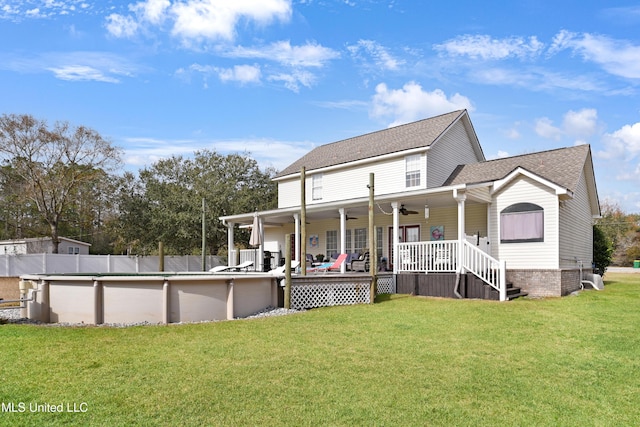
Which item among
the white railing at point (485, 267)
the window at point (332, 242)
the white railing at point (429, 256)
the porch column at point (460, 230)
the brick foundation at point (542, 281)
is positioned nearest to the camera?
the white railing at point (485, 267)

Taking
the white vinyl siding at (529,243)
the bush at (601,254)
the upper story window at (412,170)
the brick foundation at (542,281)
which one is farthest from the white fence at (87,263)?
the bush at (601,254)

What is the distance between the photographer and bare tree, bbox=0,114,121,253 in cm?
2909

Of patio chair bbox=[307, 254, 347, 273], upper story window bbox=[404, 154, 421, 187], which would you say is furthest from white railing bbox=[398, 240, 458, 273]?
upper story window bbox=[404, 154, 421, 187]

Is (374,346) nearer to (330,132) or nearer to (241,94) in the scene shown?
(241,94)

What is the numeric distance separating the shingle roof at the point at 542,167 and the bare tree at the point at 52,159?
24303 mm

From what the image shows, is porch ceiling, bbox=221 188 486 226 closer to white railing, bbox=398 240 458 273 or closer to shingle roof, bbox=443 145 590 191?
white railing, bbox=398 240 458 273

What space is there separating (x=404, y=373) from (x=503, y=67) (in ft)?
49.5

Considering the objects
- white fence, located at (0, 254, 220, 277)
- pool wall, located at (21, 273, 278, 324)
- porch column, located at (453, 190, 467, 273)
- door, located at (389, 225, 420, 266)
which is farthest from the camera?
white fence, located at (0, 254, 220, 277)

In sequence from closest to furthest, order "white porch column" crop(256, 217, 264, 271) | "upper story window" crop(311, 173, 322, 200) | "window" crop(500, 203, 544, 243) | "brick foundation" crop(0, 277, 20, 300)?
1. "window" crop(500, 203, 544, 243)
2. "brick foundation" crop(0, 277, 20, 300)
3. "white porch column" crop(256, 217, 264, 271)
4. "upper story window" crop(311, 173, 322, 200)

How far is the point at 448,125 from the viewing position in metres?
19.2

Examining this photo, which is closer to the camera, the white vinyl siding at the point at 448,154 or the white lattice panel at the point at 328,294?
the white lattice panel at the point at 328,294

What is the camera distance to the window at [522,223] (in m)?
14.7

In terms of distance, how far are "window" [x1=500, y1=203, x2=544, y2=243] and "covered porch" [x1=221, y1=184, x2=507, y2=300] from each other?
62 cm

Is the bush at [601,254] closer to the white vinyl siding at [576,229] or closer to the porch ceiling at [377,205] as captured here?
the white vinyl siding at [576,229]
